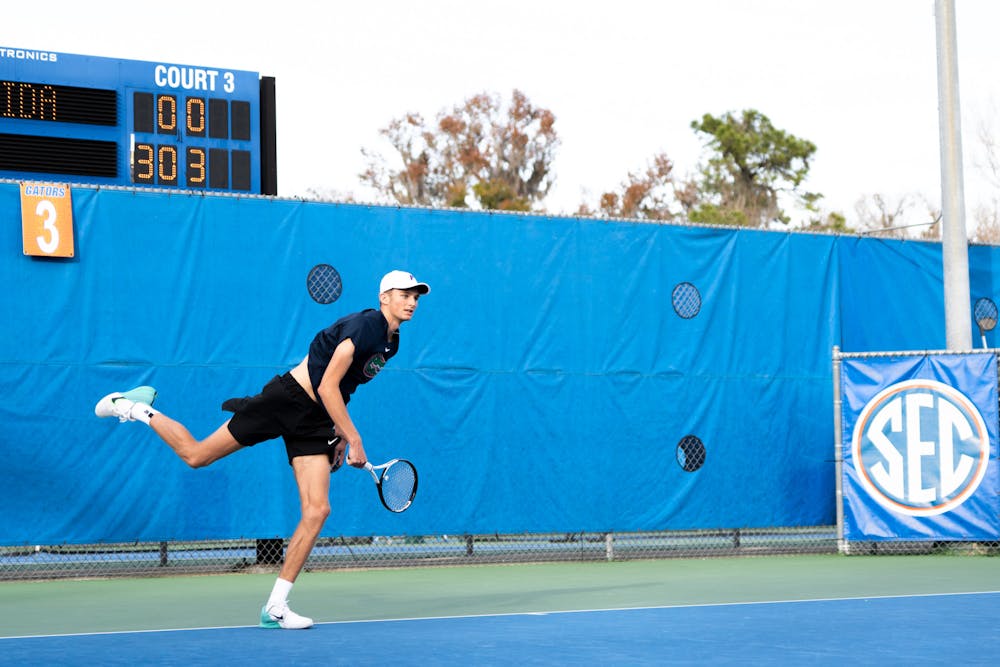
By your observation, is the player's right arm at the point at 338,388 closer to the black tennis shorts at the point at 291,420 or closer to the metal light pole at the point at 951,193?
the black tennis shorts at the point at 291,420

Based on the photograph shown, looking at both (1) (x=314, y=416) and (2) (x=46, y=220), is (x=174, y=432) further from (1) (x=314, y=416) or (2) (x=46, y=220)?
(2) (x=46, y=220)

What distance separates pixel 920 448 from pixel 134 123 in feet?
26.6

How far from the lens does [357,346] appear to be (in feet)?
23.1

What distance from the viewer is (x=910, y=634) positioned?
6473 mm

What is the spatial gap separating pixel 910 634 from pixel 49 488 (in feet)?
22.1

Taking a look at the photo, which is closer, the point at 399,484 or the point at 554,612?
the point at 399,484

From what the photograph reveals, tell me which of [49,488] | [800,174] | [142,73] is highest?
[800,174]

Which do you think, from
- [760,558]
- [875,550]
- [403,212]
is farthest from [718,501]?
[403,212]

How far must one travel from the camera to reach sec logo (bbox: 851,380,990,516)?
1207 centimetres

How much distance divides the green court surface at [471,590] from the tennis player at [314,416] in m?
0.67

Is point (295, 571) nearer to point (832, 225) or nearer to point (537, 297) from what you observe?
point (537, 297)

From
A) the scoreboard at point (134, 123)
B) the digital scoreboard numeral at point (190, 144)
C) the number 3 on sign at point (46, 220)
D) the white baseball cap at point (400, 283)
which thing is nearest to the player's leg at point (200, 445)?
the white baseball cap at point (400, 283)

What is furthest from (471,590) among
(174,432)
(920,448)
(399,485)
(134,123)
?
(134,123)

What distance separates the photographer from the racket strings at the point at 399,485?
744cm
